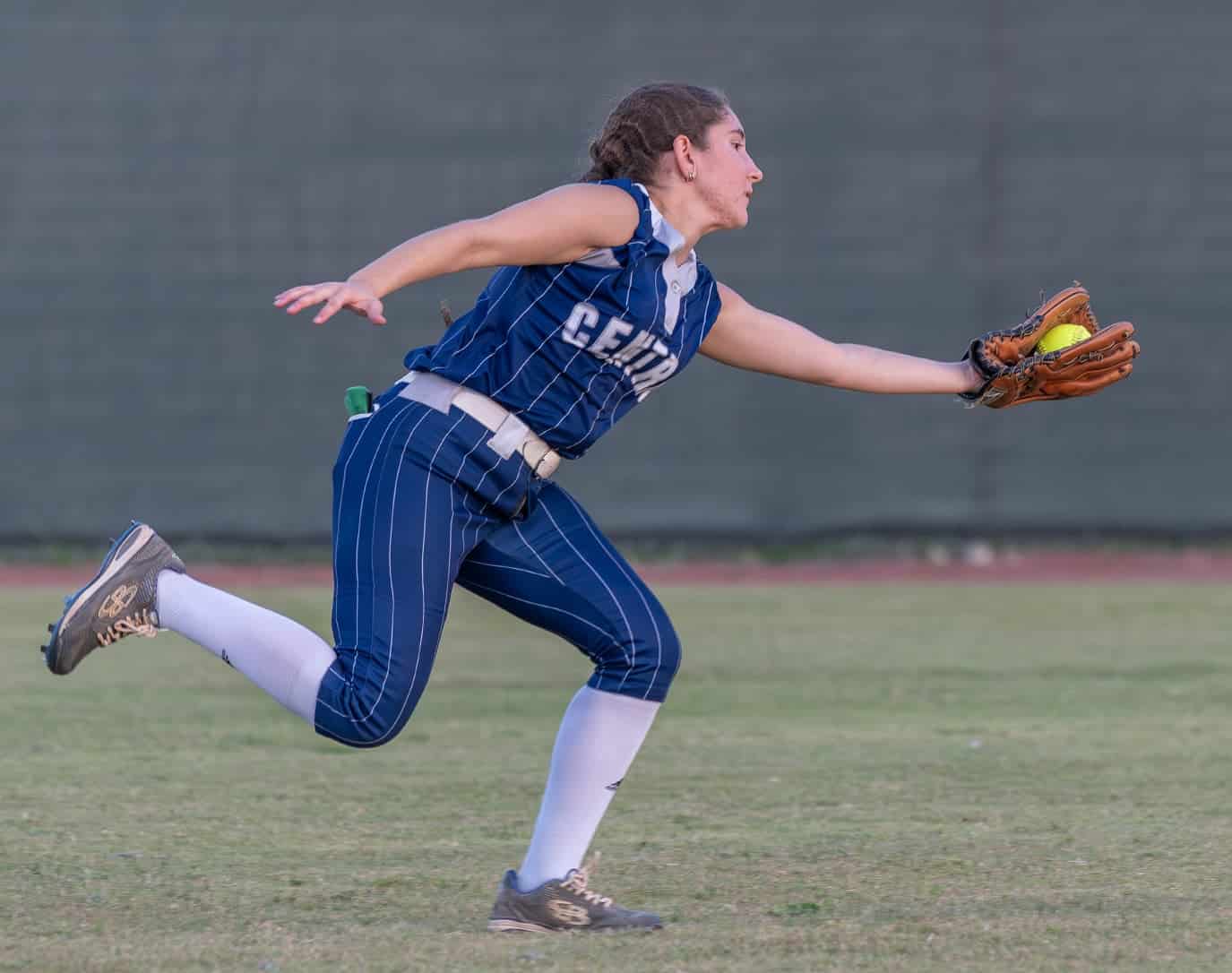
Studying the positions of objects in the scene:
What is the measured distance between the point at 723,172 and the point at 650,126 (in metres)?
0.17

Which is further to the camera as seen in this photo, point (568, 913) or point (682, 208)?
point (682, 208)

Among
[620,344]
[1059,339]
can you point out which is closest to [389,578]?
[620,344]

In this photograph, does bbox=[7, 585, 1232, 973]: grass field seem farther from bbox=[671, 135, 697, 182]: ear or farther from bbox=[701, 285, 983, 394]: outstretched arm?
bbox=[671, 135, 697, 182]: ear

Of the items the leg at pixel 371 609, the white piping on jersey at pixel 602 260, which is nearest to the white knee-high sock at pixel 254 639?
the leg at pixel 371 609

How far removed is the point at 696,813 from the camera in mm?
5031

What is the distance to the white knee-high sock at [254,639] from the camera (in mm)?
3680

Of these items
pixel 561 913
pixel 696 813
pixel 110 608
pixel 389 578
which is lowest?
pixel 561 913

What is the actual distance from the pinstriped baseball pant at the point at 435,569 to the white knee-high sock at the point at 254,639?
0.15 ft

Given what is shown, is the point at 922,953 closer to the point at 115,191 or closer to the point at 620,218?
the point at 620,218

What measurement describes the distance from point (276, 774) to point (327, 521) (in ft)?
19.9

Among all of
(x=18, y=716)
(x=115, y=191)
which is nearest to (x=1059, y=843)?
(x=18, y=716)

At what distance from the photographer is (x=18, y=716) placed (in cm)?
664

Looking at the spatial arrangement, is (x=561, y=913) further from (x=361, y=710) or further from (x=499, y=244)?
(x=499, y=244)

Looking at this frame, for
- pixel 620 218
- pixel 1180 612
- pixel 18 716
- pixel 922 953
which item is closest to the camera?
pixel 922 953
